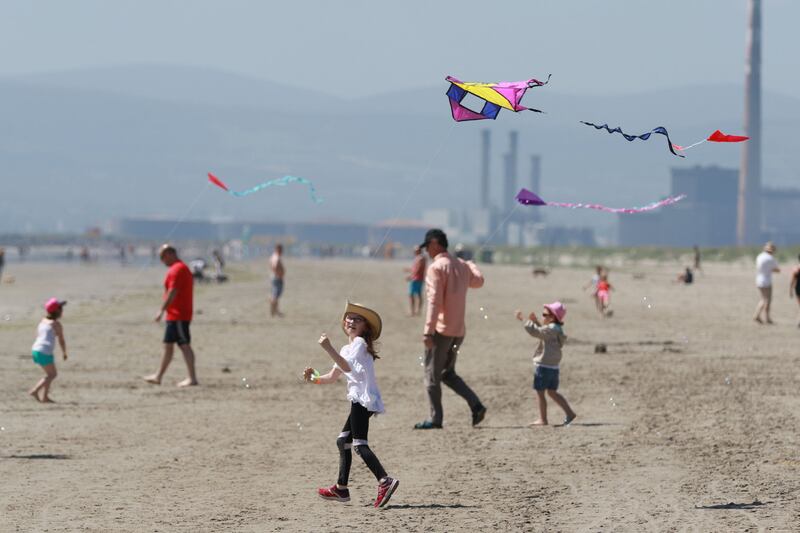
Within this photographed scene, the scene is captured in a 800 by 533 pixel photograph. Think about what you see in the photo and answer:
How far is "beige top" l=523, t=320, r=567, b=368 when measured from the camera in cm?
1121

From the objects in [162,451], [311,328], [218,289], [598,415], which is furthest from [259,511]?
[218,289]

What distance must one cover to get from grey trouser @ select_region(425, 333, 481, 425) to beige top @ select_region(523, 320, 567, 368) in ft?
2.12

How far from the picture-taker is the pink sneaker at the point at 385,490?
8.09 metres

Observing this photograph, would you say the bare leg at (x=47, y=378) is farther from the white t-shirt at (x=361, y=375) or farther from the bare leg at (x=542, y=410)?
the white t-shirt at (x=361, y=375)

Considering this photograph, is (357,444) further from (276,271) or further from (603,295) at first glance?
(603,295)

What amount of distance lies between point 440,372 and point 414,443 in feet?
2.47

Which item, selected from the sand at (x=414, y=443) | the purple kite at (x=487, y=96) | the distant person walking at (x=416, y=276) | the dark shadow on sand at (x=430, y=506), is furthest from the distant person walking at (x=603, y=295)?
the dark shadow on sand at (x=430, y=506)

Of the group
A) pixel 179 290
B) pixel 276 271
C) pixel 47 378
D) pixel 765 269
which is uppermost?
pixel 765 269

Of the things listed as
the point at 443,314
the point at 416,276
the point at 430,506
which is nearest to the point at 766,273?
the point at 416,276

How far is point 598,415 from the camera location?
1213 centimetres

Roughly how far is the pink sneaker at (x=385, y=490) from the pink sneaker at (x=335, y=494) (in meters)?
0.22

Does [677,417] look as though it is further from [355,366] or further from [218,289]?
[218,289]

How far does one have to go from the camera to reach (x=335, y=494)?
→ 8.33m

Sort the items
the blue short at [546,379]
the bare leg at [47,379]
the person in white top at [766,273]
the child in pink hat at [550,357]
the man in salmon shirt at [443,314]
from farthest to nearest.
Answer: the person in white top at [766,273], the bare leg at [47,379], the blue short at [546,379], the child in pink hat at [550,357], the man in salmon shirt at [443,314]
